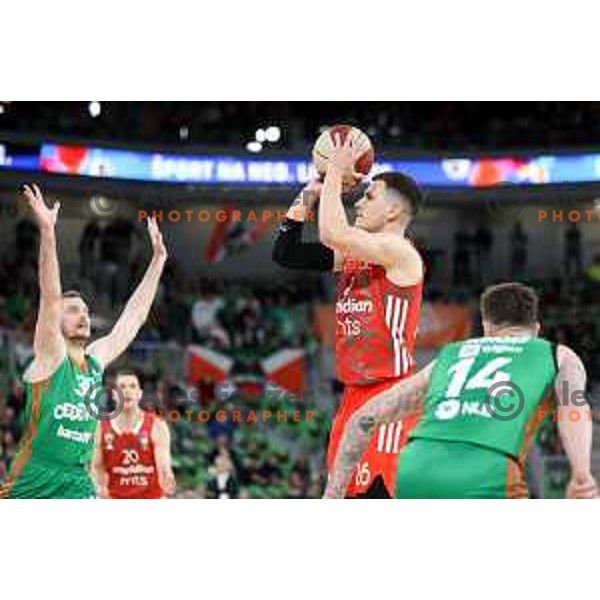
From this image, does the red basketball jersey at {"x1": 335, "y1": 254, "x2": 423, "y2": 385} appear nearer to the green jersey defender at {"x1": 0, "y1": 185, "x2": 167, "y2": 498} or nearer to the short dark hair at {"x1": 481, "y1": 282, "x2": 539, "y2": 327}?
the green jersey defender at {"x1": 0, "y1": 185, "x2": 167, "y2": 498}

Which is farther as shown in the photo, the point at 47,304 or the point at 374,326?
the point at 374,326

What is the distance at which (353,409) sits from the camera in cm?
772

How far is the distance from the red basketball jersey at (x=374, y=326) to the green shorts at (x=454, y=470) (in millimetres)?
2127

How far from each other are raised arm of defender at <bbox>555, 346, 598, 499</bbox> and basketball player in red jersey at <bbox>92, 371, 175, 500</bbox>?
13.2ft

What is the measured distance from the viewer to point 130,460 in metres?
9.45

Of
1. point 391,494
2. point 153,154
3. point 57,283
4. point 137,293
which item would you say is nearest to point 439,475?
point 391,494

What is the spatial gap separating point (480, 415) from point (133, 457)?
427 centimetres

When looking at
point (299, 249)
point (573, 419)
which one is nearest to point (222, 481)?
point (299, 249)

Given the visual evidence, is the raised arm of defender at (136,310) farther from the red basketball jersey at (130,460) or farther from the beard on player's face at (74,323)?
the red basketball jersey at (130,460)

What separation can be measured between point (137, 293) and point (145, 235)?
46 cm

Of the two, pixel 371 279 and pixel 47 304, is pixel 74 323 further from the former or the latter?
pixel 371 279

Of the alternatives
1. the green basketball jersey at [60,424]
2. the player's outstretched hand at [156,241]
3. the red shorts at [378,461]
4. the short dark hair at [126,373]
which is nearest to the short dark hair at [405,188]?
the red shorts at [378,461]

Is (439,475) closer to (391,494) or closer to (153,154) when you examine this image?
(391,494)

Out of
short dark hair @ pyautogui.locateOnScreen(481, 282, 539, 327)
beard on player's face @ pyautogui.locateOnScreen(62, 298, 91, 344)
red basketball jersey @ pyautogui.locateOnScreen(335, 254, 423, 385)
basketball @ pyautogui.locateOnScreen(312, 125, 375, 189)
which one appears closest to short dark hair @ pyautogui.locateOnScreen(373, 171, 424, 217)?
basketball @ pyautogui.locateOnScreen(312, 125, 375, 189)
